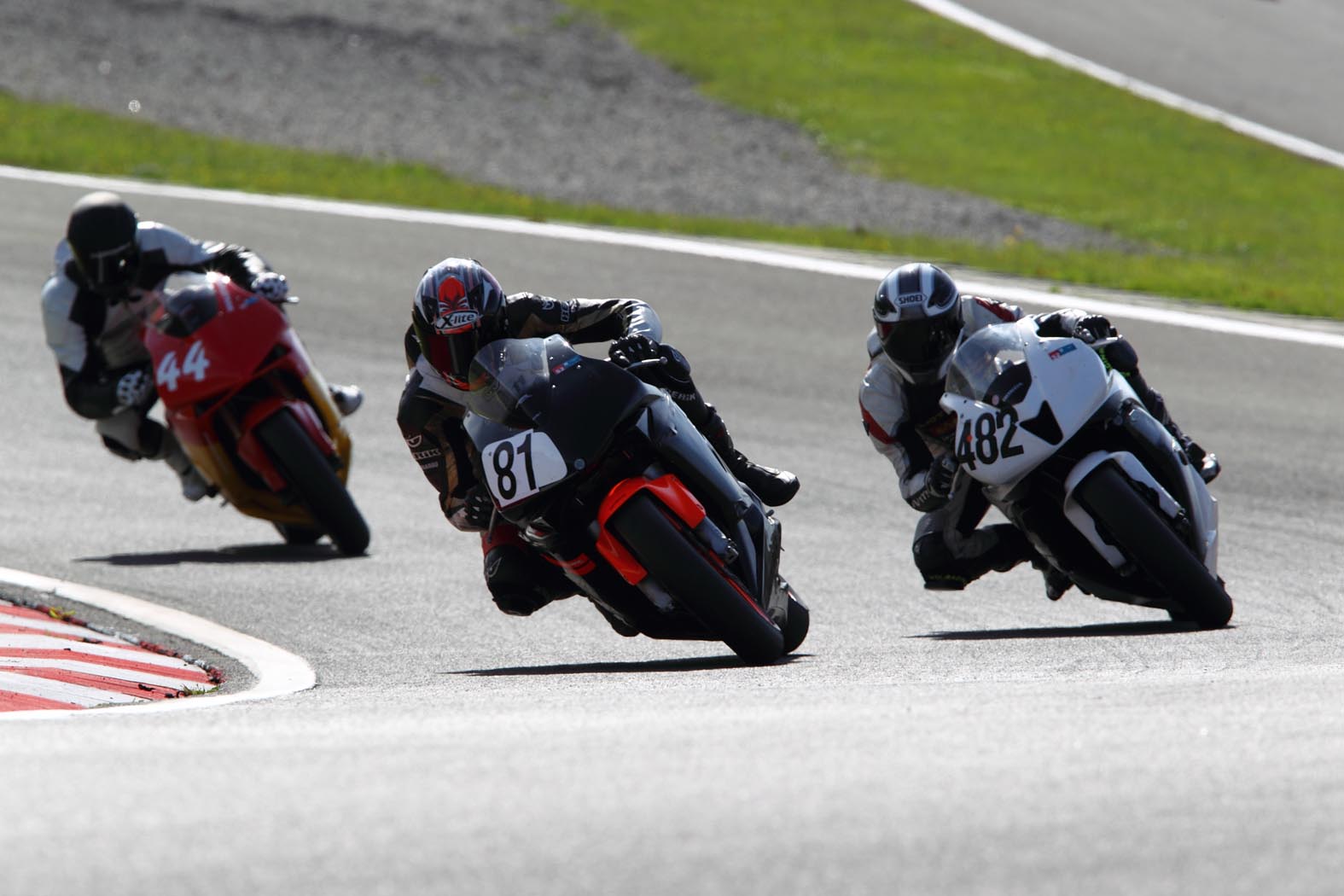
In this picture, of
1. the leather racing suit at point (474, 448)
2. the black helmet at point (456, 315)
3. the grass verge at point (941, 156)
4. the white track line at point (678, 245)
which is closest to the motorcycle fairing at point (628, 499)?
the leather racing suit at point (474, 448)

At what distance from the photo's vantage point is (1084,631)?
7207mm

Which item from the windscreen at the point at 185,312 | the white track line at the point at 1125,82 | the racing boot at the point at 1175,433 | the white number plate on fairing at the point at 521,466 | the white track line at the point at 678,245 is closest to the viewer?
the white number plate on fairing at the point at 521,466

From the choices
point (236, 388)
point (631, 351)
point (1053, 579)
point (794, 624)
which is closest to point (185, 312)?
point (236, 388)

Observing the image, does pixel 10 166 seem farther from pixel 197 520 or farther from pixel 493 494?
pixel 493 494

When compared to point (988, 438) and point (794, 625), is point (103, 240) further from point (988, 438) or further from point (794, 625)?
point (988, 438)

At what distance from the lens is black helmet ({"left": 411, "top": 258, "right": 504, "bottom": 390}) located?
21.5 ft

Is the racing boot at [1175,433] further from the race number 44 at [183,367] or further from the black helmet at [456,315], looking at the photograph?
the race number 44 at [183,367]

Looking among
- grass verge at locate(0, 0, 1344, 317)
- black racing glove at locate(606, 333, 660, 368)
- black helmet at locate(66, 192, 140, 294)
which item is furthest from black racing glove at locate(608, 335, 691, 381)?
grass verge at locate(0, 0, 1344, 317)

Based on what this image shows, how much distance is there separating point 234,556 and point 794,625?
4.28 meters

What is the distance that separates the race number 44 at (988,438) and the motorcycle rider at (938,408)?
29 cm

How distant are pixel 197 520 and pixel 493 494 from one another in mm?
5314

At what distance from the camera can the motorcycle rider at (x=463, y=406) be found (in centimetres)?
657

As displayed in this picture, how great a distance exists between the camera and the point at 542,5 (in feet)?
95.3

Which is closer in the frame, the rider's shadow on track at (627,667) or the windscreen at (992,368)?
the rider's shadow on track at (627,667)
